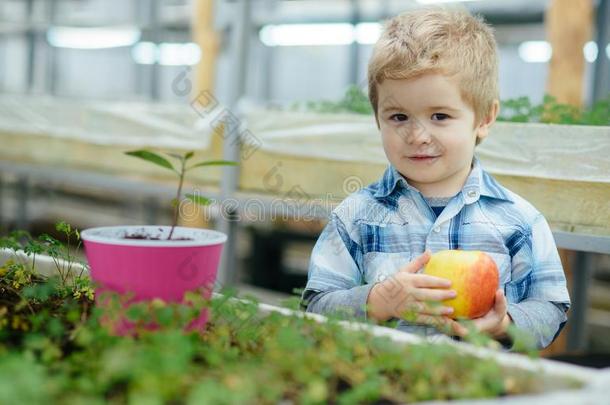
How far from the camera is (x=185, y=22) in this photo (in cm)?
461

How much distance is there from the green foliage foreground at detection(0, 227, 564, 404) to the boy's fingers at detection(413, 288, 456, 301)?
0.18m

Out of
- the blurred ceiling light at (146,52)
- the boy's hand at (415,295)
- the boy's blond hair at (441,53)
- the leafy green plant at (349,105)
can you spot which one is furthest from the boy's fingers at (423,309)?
the blurred ceiling light at (146,52)

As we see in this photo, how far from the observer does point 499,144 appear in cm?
159

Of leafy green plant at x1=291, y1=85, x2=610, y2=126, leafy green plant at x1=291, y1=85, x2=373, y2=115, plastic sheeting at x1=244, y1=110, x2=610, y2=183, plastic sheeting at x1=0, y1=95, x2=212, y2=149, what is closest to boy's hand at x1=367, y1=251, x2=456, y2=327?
plastic sheeting at x1=244, y1=110, x2=610, y2=183

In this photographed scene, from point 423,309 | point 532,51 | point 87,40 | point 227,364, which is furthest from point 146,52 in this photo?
point 227,364

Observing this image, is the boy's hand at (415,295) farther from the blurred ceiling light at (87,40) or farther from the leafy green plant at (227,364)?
the blurred ceiling light at (87,40)

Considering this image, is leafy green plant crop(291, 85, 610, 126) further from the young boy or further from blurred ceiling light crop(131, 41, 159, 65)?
blurred ceiling light crop(131, 41, 159, 65)

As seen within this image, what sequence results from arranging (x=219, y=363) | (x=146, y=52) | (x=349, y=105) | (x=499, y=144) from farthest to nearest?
1. (x=146, y=52)
2. (x=349, y=105)
3. (x=499, y=144)
4. (x=219, y=363)

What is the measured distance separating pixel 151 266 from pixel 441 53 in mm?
619

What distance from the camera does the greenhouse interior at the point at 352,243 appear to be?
0.63 meters

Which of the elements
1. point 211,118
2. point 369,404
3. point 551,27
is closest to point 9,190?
point 211,118

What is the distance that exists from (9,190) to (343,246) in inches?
205

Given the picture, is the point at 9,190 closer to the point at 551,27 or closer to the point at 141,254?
the point at 551,27

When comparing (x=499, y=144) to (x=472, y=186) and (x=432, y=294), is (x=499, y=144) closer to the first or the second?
(x=472, y=186)
